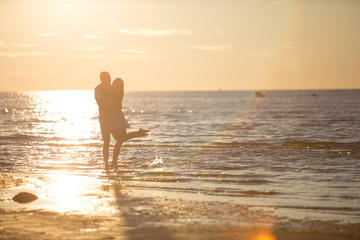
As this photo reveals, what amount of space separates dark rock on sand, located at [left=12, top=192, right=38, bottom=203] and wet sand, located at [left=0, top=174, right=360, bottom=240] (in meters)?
0.18

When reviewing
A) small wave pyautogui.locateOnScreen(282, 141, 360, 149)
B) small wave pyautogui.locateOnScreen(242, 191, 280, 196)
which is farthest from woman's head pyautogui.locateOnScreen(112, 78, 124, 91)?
small wave pyautogui.locateOnScreen(282, 141, 360, 149)

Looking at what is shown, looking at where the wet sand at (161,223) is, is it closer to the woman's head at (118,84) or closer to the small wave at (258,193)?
the small wave at (258,193)

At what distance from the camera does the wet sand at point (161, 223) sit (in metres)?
6.20

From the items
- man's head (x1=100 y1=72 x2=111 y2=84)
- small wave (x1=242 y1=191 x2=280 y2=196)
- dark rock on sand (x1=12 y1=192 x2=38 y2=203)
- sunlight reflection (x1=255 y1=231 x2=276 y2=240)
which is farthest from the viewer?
man's head (x1=100 y1=72 x2=111 y2=84)

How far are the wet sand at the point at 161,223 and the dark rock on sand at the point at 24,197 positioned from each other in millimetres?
177

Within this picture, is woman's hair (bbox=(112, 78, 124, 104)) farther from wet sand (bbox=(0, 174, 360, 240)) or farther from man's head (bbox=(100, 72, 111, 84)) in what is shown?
wet sand (bbox=(0, 174, 360, 240))

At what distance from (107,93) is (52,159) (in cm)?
390

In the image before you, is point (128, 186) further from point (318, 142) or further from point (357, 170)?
point (318, 142)

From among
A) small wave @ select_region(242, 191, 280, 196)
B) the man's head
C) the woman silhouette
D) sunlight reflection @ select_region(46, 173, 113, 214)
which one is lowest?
small wave @ select_region(242, 191, 280, 196)

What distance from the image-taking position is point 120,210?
7.56 m

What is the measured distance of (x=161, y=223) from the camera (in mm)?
6773

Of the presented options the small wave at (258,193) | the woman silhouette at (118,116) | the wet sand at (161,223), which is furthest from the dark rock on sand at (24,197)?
the woman silhouette at (118,116)

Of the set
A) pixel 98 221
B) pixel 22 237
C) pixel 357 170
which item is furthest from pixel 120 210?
pixel 357 170

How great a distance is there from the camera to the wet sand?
6199 mm
